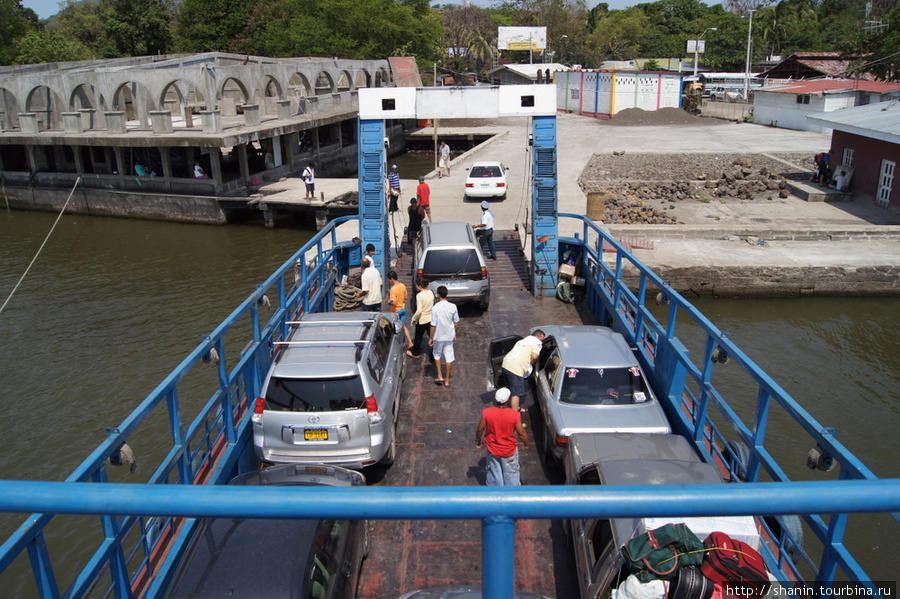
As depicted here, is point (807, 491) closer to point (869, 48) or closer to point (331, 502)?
point (331, 502)

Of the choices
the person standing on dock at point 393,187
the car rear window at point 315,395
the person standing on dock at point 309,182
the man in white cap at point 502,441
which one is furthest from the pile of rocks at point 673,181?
the car rear window at point 315,395

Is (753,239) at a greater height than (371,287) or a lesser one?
lesser

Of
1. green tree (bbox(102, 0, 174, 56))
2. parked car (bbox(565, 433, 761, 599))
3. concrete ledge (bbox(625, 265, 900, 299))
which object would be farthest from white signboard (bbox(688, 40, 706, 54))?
parked car (bbox(565, 433, 761, 599))

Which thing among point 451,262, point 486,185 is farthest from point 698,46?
point 451,262

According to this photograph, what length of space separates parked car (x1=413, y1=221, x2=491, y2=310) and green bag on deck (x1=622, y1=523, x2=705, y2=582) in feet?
30.1

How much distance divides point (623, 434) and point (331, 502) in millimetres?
6714

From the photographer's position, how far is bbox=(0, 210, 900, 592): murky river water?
1349cm

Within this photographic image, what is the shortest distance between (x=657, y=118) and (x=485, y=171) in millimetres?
31803

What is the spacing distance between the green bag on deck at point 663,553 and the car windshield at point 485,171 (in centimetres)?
2559

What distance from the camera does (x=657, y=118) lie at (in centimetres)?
5572

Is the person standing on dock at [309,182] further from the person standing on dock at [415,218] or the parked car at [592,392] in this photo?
the parked car at [592,392]

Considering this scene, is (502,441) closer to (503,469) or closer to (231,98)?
(503,469)

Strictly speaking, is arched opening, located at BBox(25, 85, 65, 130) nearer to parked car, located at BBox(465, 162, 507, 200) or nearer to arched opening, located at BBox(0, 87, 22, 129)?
arched opening, located at BBox(0, 87, 22, 129)

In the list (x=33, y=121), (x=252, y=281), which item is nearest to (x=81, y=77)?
(x=33, y=121)
